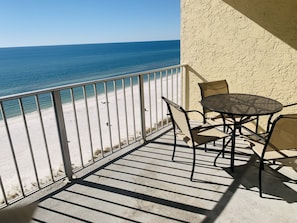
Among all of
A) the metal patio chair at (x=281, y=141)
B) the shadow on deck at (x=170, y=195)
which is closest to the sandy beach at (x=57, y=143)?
the shadow on deck at (x=170, y=195)

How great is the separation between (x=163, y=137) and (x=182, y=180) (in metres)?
1.24

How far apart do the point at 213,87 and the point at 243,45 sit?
82 centimetres

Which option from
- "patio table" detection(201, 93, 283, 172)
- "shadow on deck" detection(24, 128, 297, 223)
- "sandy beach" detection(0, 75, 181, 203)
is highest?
"patio table" detection(201, 93, 283, 172)

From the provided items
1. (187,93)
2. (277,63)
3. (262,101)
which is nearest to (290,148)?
(262,101)

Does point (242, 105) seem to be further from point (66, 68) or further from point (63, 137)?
point (66, 68)

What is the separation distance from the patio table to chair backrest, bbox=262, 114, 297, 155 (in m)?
0.31

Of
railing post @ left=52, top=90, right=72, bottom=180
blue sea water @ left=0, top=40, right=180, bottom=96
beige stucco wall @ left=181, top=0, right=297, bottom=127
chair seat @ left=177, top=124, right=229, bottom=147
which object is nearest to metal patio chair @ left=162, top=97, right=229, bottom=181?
chair seat @ left=177, top=124, right=229, bottom=147

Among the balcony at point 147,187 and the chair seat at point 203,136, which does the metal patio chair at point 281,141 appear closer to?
the balcony at point 147,187

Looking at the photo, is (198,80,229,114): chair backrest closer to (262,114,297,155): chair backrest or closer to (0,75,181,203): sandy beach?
(0,75,181,203): sandy beach

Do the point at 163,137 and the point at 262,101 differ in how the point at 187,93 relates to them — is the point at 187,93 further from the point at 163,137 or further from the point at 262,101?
the point at 262,101

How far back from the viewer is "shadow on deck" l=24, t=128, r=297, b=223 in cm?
200

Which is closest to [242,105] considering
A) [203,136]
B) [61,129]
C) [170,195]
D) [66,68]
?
[203,136]

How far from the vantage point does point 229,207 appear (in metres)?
2.07

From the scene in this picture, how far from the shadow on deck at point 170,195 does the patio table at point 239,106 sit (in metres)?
0.38
